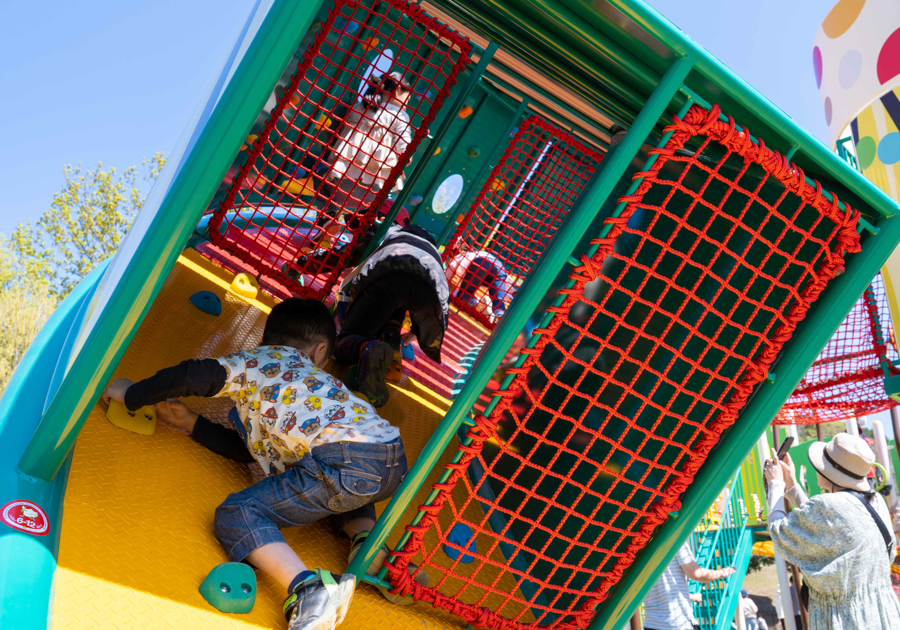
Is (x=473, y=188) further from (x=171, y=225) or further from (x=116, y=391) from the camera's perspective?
(x=171, y=225)

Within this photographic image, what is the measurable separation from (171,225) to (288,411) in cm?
51

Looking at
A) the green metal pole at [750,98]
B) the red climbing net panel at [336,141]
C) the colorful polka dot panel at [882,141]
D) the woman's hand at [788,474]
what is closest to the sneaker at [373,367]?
the red climbing net panel at [336,141]

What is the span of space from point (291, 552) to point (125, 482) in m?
0.39

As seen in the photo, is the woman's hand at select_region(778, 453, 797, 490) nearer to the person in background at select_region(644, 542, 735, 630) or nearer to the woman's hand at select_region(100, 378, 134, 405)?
the person in background at select_region(644, 542, 735, 630)

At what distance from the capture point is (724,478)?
1284mm

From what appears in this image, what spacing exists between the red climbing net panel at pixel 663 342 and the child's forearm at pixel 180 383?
547 millimetres

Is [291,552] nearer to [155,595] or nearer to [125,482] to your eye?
[155,595]

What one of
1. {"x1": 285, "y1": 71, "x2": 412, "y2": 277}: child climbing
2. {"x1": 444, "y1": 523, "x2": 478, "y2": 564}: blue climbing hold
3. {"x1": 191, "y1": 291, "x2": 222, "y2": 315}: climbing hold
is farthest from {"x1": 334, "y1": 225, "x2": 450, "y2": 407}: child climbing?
{"x1": 444, "y1": 523, "x2": 478, "y2": 564}: blue climbing hold

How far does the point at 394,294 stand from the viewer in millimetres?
2230

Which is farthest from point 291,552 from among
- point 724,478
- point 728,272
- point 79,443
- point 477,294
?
point 477,294

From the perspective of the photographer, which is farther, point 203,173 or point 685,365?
point 685,365

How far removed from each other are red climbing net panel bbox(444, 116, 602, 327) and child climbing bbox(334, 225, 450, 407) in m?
1.12

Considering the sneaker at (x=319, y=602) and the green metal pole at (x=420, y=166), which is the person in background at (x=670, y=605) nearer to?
the green metal pole at (x=420, y=166)

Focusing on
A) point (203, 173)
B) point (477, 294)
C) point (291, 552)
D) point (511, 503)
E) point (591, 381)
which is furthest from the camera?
point (477, 294)
